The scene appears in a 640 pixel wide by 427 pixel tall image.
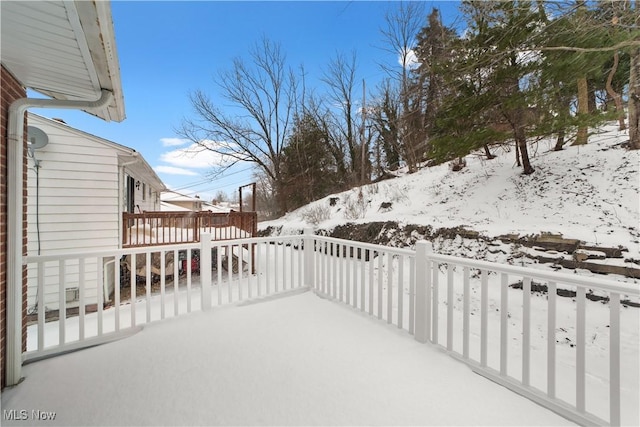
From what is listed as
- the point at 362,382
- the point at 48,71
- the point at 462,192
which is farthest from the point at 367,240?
the point at 48,71

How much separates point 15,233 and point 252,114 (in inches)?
616

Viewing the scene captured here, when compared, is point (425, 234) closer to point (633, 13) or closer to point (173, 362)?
point (633, 13)

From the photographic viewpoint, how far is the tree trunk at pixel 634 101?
15.6ft

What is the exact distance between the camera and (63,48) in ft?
5.39

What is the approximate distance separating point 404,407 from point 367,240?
5286 mm

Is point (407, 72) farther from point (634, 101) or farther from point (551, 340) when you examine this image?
point (551, 340)

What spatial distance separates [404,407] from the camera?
1.69 m

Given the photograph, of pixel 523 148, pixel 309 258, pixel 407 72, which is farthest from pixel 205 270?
pixel 407 72

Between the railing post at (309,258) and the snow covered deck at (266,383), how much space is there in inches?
53.5

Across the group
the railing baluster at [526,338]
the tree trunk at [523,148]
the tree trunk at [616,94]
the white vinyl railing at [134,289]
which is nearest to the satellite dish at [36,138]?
the white vinyl railing at [134,289]

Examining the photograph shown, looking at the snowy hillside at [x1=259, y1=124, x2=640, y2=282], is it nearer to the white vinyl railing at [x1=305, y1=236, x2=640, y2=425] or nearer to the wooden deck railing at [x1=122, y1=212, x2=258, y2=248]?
the white vinyl railing at [x1=305, y1=236, x2=640, y2=425]

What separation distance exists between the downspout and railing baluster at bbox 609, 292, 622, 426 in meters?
3.74

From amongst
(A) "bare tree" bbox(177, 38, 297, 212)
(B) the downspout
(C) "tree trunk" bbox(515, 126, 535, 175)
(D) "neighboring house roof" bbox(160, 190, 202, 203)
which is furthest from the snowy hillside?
(D) "neighboring house roof" bbox(160, 190, 202, 203)

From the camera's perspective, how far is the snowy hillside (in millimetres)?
4289
